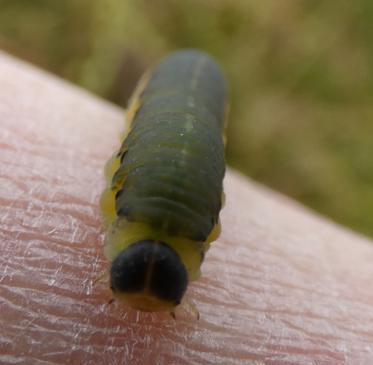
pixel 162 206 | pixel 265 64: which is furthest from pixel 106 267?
pixel 265 64

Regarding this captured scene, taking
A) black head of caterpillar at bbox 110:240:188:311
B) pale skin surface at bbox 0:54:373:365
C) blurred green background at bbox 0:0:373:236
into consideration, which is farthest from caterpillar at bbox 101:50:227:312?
blurred green background at bbox 0:0:373:236

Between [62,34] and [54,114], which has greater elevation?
[54,114]

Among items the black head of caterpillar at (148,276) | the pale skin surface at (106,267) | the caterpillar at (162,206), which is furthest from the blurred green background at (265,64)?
the black head of caterpillar at (148,276)

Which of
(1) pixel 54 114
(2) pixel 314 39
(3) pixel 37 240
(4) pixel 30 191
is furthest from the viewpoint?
(2) pixel 314 39

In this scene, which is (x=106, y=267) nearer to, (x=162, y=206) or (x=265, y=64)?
(x=162, y=206)

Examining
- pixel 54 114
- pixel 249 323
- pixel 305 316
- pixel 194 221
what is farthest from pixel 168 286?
pixel 54 114

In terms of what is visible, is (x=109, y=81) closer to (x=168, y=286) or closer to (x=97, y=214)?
(x=97, y=214)
